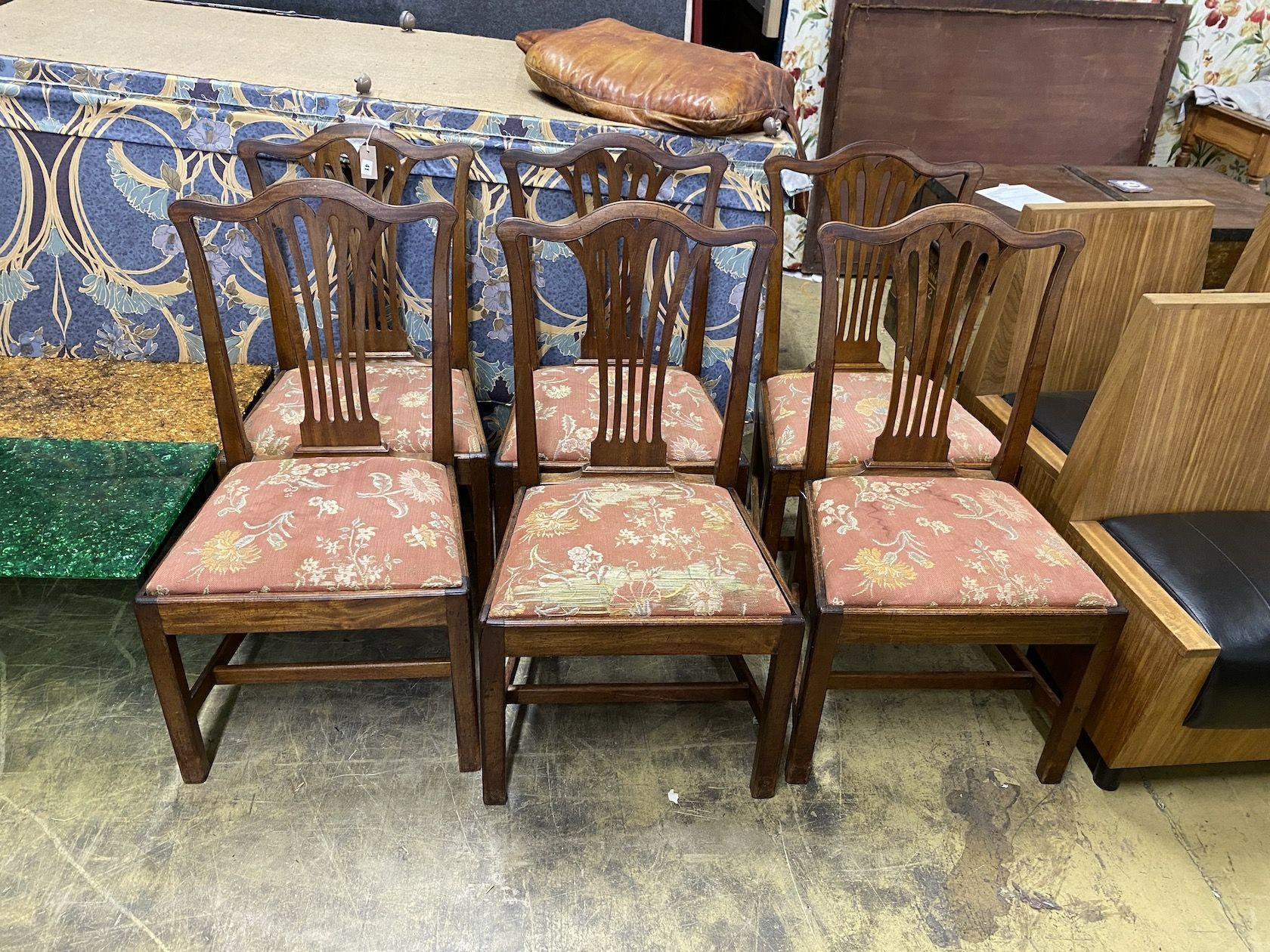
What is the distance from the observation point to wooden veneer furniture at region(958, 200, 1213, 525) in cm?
188

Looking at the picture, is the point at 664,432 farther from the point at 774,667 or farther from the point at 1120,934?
the point at 1120,934

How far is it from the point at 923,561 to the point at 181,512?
133cm

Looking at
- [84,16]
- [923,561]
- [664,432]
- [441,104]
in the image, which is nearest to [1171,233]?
[923,561]

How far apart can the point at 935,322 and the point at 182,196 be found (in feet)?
5.40

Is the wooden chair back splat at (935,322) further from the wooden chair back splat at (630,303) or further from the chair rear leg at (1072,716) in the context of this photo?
the chair rear leg at (1072,716)

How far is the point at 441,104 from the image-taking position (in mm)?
1953

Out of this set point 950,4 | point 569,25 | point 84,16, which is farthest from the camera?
point 950,4

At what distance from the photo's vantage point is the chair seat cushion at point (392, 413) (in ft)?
5.69

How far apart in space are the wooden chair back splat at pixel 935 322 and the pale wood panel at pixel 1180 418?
0.13m

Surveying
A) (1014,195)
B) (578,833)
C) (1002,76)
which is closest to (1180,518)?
(578,833)

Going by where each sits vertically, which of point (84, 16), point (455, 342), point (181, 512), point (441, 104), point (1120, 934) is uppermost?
point (84, 16)

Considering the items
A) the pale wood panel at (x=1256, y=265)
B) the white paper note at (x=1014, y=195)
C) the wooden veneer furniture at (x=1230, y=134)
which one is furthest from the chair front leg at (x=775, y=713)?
the wooden veneer furniture at (x=1230, y=134)

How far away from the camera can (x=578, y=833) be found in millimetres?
1548

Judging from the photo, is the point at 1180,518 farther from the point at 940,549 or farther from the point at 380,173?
the point at 380,173
